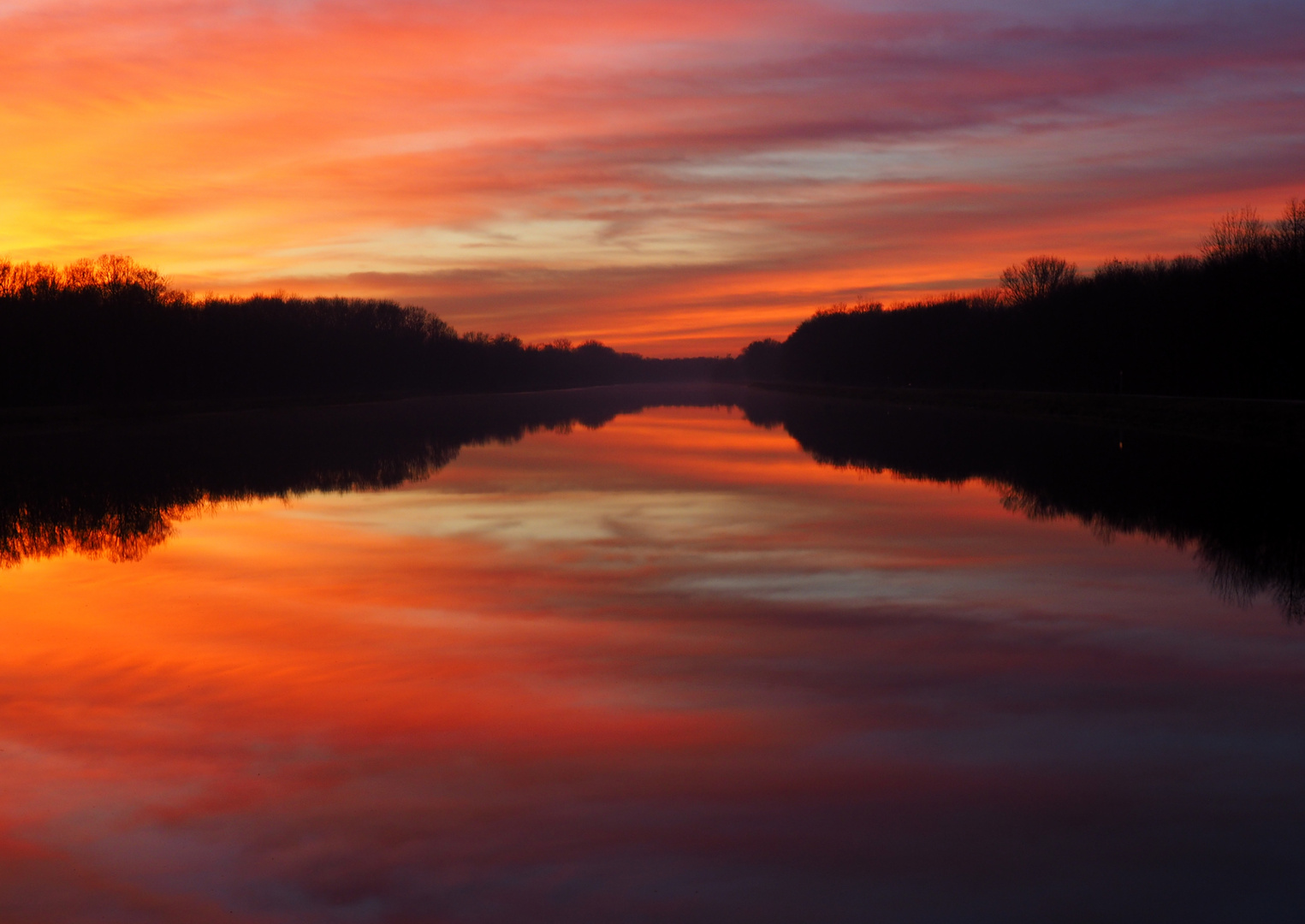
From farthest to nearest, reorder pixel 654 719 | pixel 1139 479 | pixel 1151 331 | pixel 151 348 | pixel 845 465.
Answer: pixel 151 348 → pixel 1151 331 → pixel 845 465 → pixel 1139 479 → pixel 654 719

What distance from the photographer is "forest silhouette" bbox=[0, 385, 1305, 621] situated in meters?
15.6

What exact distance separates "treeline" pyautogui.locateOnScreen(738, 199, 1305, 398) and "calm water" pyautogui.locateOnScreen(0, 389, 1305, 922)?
136 ft

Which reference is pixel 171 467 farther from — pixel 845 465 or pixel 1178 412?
pixel 1178 412

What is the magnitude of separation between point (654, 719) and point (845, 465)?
22.3 metres

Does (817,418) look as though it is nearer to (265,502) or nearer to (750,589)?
(265,502)

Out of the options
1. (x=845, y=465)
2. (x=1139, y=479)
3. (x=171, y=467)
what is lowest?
(x=1139, y=479)

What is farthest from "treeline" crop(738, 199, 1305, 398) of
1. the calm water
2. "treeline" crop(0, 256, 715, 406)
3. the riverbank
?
Answer: "treeline" crop(0, 256, 715, 406)

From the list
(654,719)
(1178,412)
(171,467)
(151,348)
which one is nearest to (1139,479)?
(654,719)

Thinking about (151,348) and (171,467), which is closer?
(171,467)

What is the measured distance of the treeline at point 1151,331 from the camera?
175 ft

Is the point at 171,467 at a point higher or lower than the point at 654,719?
higher

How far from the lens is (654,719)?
295 inches

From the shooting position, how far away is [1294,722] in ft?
23.8

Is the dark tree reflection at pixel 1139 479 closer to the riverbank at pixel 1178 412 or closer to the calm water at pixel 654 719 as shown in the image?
the calm water at pixel 654 719
